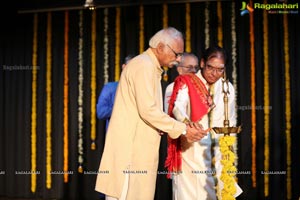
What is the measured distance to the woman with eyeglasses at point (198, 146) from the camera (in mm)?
2727

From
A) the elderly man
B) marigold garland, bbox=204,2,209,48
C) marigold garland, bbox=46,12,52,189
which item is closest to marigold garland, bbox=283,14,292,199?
marigold garland, bbox=204,2,209,48

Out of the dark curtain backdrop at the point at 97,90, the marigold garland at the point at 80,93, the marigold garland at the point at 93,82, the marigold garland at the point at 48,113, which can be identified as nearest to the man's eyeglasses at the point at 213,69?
the dark curtain backdrop at the point at 97,90

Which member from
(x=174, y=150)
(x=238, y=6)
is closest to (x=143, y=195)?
(x=174, y=150)

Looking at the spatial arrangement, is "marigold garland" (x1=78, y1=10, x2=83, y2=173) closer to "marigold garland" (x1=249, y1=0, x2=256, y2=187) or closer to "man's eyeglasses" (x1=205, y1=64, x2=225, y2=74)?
"marigold garland" (x1=249, y1=0, x2=256, y2=187)

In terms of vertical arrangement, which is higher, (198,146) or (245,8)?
(245,8)

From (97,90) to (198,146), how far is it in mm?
3044

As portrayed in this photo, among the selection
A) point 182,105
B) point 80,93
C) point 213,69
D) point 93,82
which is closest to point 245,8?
point 93,82

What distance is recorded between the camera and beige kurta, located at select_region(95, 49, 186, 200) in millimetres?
2400

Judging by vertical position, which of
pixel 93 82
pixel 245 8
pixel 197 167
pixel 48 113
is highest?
pixel 245 8

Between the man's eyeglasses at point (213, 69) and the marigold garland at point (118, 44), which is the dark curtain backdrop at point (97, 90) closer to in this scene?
the marigold garland at point (118, 44)

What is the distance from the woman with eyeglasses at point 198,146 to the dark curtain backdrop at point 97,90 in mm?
2426

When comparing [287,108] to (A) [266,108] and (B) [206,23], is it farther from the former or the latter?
(B) [206,23]

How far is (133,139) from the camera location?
2.43m

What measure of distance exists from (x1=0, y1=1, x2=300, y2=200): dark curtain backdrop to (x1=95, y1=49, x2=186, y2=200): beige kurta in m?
2.88
